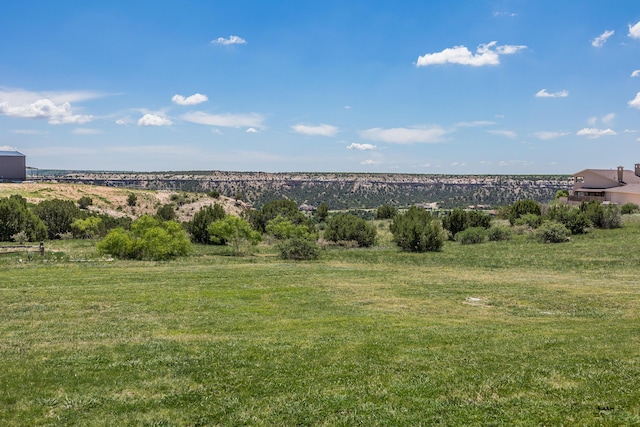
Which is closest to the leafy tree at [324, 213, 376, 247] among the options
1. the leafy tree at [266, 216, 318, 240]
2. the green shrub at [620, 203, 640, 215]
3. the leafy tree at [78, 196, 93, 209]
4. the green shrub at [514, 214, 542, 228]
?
the leafy tree at [266, 216, 318, 240]

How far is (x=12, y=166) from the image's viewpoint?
8344 centimetres

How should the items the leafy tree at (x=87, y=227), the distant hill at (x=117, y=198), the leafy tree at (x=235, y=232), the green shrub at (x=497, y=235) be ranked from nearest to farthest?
the leafy tree at (x=235, y=232)
the leafy tree at (x=87, y=227)
the green shrub at (x=497, y=235)
the distant hill at (x=117, y=198)

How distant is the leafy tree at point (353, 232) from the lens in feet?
176

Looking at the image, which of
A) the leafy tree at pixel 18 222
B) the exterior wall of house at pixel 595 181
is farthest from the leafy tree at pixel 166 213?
the exterior wall of house at pixel 595 181

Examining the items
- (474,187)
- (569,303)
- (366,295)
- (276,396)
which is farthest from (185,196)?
(474,187)

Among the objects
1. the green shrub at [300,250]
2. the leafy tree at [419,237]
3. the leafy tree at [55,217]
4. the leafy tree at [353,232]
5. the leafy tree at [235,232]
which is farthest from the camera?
the leafy tree at [55,217]

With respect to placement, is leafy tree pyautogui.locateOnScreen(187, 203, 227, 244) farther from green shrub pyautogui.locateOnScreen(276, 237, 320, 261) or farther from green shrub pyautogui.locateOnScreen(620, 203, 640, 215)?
green shrub pyautogui.locateOnScreen(620, 203, 640, 215)

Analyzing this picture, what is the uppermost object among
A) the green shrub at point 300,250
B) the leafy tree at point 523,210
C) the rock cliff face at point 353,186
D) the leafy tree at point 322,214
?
the rock cliff face at point 353,186

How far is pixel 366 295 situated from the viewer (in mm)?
21484

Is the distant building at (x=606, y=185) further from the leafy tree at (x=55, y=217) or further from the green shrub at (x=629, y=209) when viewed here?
the leafy tree at (x=55, y=217)

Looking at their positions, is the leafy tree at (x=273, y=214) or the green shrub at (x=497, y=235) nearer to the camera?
the green shrub at (x=497, y=235)

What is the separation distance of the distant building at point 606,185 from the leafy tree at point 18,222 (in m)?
73.2

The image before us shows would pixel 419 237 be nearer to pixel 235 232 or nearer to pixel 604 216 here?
pixel 235 232

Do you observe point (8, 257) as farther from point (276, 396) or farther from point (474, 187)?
point (474, 187)
